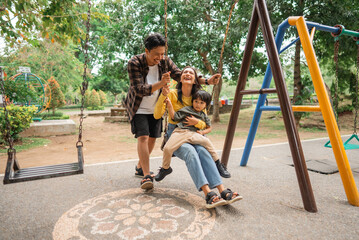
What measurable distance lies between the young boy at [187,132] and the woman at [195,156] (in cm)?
5

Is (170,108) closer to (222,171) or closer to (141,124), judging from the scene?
(141,124)

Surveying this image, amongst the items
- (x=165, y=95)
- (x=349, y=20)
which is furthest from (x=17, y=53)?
(x=349, y=20)

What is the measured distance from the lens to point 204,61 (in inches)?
425

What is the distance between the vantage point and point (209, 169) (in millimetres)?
2125

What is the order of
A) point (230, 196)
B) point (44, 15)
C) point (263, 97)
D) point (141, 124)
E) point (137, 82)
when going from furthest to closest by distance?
point (44, 15) → point (263, 97) → point (141, 124) → point (137, 82) → point (230, 196)

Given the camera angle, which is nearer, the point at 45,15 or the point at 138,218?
the point at 138,218

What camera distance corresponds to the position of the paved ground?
1.71 m

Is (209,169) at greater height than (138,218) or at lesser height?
greater

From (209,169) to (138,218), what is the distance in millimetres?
749

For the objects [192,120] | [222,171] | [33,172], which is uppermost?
[192,120]

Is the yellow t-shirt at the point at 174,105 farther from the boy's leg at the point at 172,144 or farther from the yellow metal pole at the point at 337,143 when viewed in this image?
the yellow metal pole at the point at 337,143

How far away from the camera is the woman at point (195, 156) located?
2025 millimetres

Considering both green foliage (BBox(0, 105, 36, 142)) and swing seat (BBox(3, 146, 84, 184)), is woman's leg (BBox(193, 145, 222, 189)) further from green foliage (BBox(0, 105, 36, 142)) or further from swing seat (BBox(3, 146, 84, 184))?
green foliage (BBox(0, 105, 36, 142))

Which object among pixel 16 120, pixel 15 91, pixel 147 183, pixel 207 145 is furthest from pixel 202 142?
pixel 15 91
